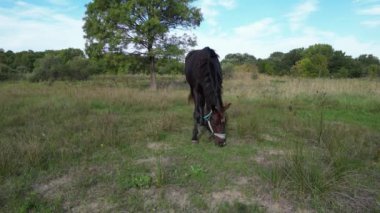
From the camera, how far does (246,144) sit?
183 inches

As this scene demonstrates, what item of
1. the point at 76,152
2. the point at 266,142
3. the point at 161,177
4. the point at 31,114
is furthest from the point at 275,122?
the point at 31,114

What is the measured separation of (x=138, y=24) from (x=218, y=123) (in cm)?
1209

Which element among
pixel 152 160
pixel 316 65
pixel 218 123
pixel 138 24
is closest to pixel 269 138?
pixel 218 123

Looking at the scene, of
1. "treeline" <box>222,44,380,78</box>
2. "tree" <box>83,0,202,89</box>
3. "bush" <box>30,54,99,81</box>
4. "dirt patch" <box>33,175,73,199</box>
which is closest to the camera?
"dirt patch" <box>33,175,73,199</box>

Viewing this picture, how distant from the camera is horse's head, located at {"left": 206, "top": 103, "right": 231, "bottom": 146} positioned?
4242 mm

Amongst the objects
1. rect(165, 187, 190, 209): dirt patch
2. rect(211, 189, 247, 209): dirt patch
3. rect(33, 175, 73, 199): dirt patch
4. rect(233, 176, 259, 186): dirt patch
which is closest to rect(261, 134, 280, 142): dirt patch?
rect(233, 176, 259, 186): dirt patch

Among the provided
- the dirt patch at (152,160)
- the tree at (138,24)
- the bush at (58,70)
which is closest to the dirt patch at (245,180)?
the dirt patch at (152,160)

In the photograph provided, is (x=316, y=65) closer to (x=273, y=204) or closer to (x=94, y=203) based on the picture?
(x=273, y=204)

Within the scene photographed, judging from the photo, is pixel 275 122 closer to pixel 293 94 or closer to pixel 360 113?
pixel 360 113

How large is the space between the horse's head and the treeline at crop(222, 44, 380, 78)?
20.6 meters

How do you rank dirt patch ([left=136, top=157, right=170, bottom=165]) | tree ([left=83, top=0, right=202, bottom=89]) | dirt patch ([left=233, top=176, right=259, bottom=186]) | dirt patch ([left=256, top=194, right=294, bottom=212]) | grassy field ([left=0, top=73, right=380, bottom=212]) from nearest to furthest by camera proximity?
dirt patch ([left=256, top=194, right=294, bottom=212]) < grassy field ([left=0, top=73, right=380, bottom=212]) < dirt patch ([left=233, top=176, right=259, bottom=186]) < dirt patch ([left=136, top=157, right=170, bottom=165]) < tree ([left=83, top=0, right=202, bottom=89])

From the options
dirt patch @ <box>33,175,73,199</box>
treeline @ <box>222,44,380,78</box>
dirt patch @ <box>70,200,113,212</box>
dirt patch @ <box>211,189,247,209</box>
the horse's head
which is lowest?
dirt patch @ <box>70,200,113,212</box>

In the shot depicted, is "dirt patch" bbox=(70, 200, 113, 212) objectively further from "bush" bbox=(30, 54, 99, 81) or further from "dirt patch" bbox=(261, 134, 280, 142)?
"bush" bbox=(30, 54, 99, 81)

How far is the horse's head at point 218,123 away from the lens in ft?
13.9
